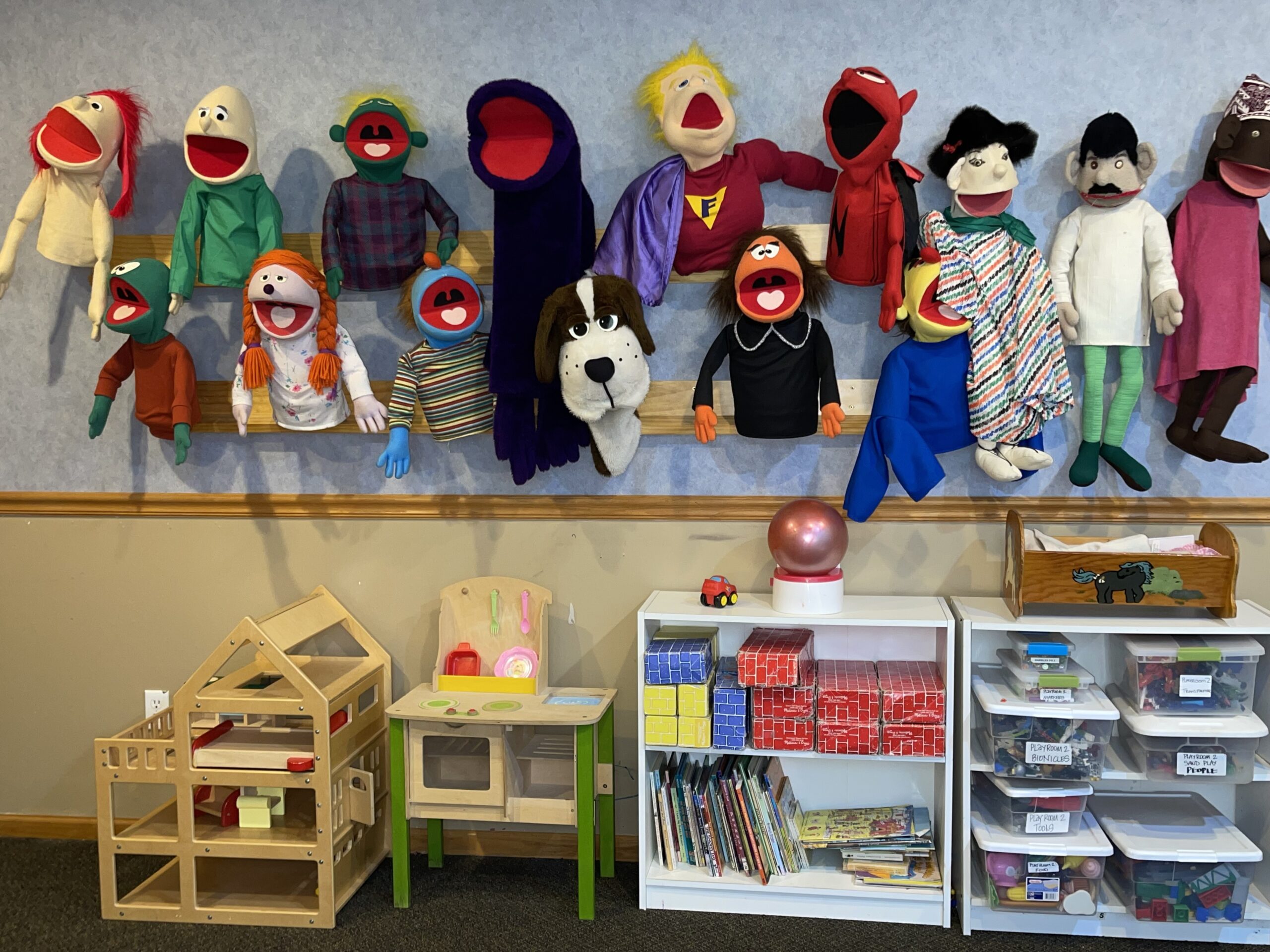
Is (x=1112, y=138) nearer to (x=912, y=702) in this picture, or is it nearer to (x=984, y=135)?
(x=984, y=135)

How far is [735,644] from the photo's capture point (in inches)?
104

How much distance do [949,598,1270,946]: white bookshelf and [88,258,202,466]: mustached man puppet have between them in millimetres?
1937

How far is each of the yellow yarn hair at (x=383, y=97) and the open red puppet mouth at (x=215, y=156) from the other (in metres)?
0.26

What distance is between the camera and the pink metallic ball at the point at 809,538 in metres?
2.32

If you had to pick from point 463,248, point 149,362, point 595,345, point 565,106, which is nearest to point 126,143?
point 149,362

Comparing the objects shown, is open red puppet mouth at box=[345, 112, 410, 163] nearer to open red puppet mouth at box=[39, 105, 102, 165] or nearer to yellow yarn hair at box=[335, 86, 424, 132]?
yellow yarn hair at box=[335, 86, 424, 132]

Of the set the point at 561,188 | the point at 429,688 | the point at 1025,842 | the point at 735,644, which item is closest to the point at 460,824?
the point at 429,688

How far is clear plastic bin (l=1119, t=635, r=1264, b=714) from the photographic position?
2193 millimetres

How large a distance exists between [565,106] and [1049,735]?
72.5 inches

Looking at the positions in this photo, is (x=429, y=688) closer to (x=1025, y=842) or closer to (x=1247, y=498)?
(x=1025, y=842)

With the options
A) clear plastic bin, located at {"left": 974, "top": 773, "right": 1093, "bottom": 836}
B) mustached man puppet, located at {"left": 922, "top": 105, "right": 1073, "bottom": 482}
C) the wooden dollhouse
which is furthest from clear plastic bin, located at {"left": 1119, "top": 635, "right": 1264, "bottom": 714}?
the wooden dollhouse

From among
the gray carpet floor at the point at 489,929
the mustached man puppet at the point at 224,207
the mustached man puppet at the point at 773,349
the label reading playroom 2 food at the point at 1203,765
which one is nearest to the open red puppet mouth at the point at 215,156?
the mustached man puppet at the point at 224,207

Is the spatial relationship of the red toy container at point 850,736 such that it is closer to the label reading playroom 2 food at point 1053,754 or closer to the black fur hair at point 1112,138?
the label reading playroom 2 food at point 1053,754

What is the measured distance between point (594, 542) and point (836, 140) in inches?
44.1
